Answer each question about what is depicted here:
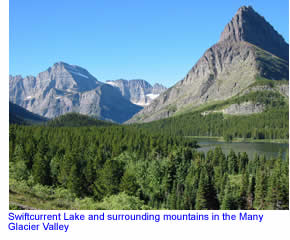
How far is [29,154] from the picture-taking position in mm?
91188

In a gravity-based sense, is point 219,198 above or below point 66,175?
below

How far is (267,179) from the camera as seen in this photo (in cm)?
7512

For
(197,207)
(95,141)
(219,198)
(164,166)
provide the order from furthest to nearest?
(95,141) < (164,166) < (219,198) < (197,207)
